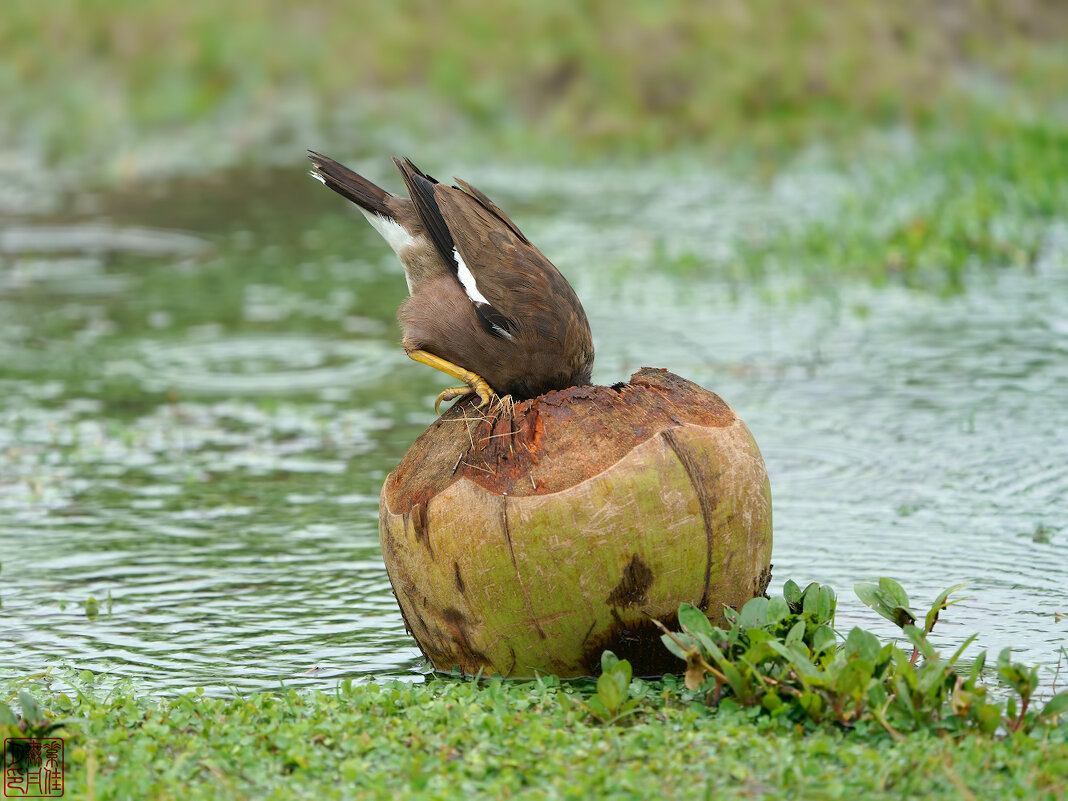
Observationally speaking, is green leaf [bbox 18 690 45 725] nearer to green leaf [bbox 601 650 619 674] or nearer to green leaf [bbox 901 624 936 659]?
green leaf [bbox 601 650 619 674]

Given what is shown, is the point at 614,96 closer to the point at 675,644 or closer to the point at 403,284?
the point at 403,284

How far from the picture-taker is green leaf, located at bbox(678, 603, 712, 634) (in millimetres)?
3658

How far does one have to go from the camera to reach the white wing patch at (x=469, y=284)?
14.0 feet

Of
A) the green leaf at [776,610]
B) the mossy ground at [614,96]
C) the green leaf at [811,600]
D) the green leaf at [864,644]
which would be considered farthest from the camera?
the mossy ground at [614,96]

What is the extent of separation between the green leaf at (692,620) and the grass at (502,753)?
19 cm

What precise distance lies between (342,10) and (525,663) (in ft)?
53.9

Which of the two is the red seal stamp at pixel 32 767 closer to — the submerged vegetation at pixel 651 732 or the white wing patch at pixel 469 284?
the submerged vegetation at pixel 651 732

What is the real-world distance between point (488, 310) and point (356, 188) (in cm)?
89

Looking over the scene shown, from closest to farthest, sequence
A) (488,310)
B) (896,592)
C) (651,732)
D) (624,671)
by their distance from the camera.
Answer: (651,732), (624,671), (896,592), (488,310)

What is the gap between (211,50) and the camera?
1853cm

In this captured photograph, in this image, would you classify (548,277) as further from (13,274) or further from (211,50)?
(211,50)

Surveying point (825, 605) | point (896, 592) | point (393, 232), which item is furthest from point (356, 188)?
point (896, 592)

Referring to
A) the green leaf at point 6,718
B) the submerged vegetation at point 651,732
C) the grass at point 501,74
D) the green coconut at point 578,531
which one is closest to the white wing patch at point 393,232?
the green coconut at point 578,531

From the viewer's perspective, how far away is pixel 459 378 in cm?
432
